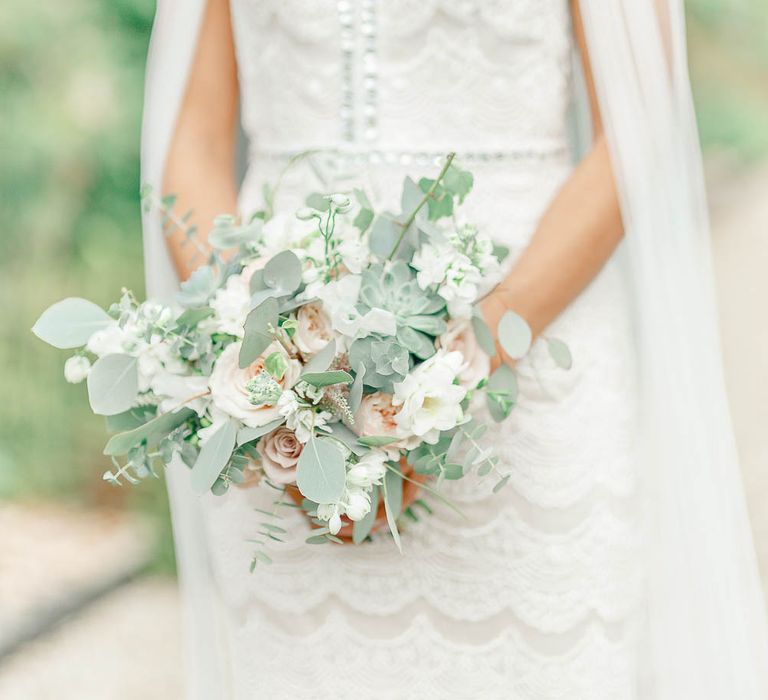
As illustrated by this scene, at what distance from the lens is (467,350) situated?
100cm

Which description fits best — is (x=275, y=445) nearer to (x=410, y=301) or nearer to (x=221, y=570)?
(x=410, y=301)

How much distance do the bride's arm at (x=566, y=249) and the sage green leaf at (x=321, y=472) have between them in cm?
28

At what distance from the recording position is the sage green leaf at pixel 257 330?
35.9 inches

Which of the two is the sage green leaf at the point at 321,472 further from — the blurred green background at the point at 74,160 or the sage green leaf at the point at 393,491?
the blurred green background at the point at 74,160

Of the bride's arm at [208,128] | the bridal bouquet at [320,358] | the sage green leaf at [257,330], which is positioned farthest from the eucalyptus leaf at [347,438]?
the bride's arm at [208,128]

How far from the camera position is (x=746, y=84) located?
284 cm

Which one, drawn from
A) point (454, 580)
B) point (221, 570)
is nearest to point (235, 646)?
point (221, 570)

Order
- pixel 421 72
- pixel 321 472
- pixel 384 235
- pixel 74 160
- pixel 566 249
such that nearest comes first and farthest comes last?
pixel 321 472, pixel 384 235, pixel 566 249, pixel 421 72, pixel 74 160

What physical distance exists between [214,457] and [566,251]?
465 millimetres

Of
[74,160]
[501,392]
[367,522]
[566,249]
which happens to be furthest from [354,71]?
[74,160]

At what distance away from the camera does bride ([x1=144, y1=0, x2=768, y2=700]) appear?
1.14m

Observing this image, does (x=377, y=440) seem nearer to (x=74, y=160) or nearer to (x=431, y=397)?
(x=431, y=397)

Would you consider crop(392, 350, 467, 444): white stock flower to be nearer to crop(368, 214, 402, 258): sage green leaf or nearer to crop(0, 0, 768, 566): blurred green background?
crop(368, 214, 402, 258): sage green leaf

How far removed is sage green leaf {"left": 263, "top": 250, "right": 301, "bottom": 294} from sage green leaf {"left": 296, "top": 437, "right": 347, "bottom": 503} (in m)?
0.15
